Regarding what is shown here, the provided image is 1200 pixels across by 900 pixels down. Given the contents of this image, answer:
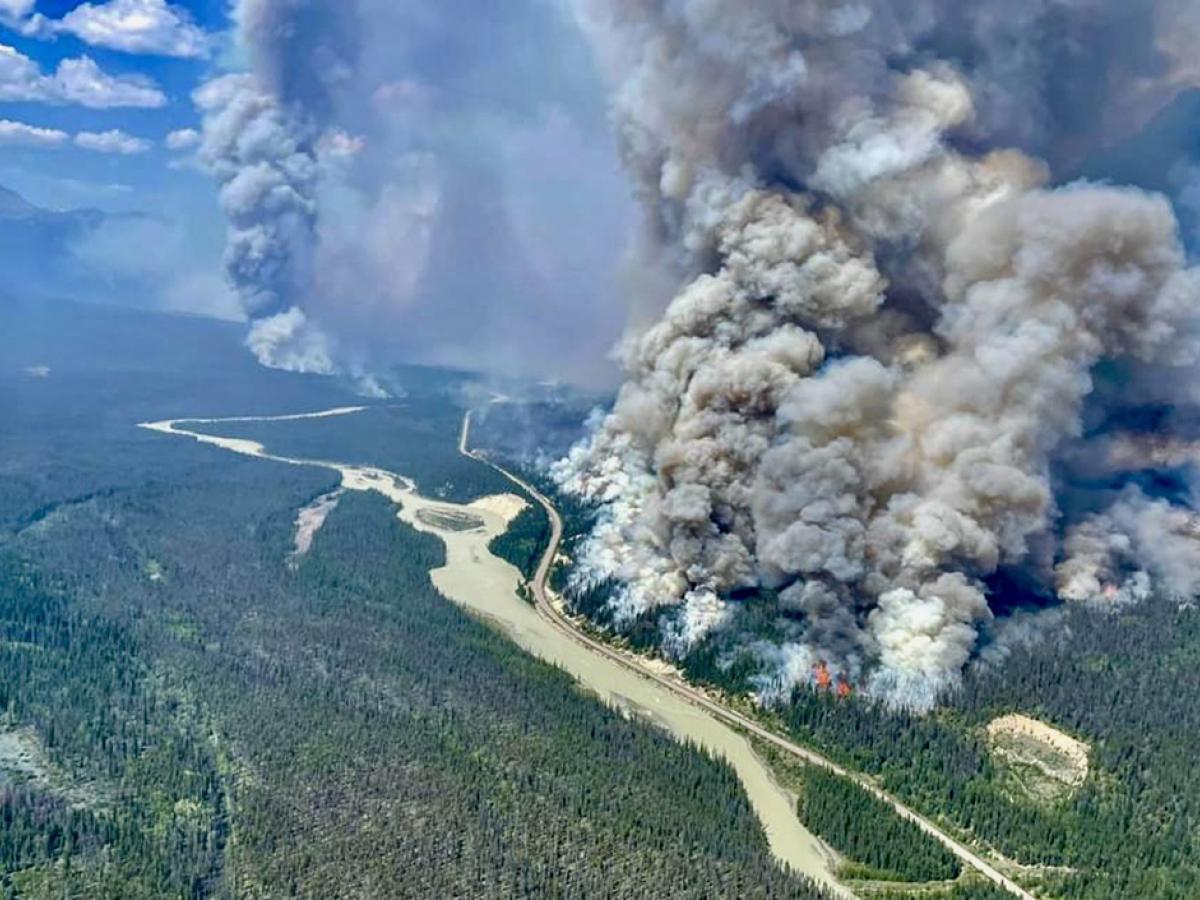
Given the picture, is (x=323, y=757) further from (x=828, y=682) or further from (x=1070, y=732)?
(x=1070, y=732)

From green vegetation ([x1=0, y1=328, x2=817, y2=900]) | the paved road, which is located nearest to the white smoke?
the paved road

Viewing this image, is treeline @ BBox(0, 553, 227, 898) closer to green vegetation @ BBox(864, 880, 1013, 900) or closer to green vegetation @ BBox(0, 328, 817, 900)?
green vegetation @ BBox(0, 328, 817, 900)

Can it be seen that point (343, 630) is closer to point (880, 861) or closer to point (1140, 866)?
point (880, 861)

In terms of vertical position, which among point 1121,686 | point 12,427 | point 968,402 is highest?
point 968,402

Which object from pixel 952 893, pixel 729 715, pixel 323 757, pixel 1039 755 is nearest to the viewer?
pixel 952 893

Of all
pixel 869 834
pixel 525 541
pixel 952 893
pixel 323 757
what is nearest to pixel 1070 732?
pixel 869 834

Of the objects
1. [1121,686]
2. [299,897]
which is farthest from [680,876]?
[1121,686]
